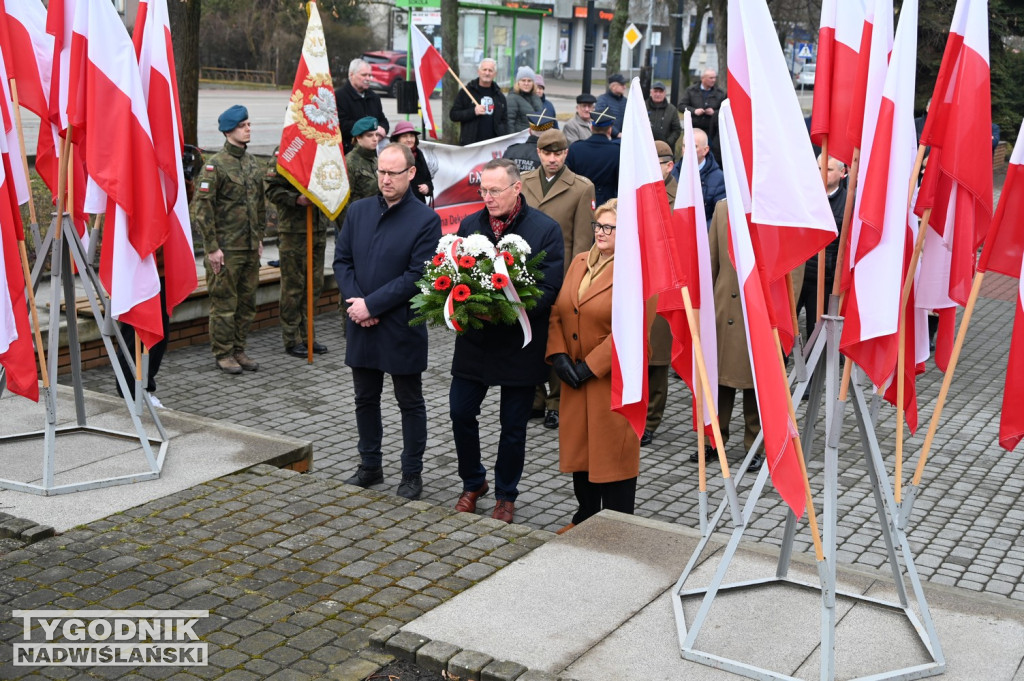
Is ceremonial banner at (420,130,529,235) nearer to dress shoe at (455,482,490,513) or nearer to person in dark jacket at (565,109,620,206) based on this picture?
person in dark jacket at (565,109,620,206)

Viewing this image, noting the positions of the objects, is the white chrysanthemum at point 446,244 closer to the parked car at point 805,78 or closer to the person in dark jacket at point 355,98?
the person in dark jacket at point 355,98

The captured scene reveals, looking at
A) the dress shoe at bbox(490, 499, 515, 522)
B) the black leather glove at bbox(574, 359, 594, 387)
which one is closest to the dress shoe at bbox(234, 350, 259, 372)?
the dress shoe at bbox(490, 499, 515, 522)

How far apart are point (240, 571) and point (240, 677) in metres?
0.99

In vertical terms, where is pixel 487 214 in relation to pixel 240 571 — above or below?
above

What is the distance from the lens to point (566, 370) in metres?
6.25

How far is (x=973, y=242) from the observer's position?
456 centimetres

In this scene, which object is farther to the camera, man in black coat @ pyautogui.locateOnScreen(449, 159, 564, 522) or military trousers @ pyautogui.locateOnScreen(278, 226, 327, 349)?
military trousers @ pyautogui.locateOnScreen(278, 226, 327, 349)

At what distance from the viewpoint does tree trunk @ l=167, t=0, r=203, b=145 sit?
11961mm

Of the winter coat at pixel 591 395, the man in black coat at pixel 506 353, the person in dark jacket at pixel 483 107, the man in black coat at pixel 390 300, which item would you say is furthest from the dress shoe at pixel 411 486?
the person in dark jacket at pixel 483 107

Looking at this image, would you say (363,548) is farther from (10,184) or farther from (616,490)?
(10,184)

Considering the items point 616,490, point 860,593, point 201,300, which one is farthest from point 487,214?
point 201,300

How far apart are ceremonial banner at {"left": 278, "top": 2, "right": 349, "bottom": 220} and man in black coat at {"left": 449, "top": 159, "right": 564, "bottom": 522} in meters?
3.37

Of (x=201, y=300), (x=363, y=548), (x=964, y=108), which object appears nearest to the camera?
(x=964, y=108)

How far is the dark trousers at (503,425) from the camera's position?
21.8 ft
